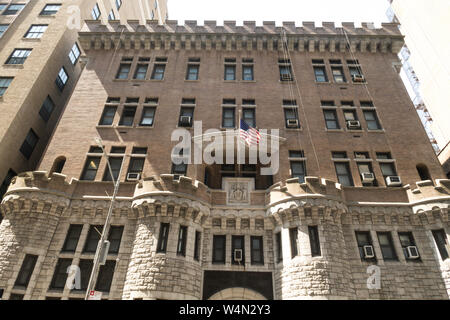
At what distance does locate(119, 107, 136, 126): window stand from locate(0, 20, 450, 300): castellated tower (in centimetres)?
9

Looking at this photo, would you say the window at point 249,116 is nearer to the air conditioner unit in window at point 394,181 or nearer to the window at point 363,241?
the air conditioner unit in window at point 394,181

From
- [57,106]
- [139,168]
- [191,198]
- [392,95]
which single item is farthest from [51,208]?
[392,95]

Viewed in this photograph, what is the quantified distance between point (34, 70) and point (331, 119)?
26.1 metres

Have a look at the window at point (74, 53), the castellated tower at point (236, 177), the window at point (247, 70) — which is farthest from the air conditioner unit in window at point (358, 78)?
the window at point (74, 53)

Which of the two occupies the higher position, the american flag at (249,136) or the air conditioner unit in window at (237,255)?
the american flag at (249,136)

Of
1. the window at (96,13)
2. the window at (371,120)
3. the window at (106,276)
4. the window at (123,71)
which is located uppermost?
the window at (96,13)

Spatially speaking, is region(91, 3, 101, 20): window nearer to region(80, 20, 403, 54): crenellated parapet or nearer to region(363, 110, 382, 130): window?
region(80, 20, 403, 54): crenellated parapet

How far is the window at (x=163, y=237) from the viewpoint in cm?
1591

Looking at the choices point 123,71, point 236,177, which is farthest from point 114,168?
point 123,71

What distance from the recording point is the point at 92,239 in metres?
17.6

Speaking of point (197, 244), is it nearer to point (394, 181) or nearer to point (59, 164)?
point (59, 164)

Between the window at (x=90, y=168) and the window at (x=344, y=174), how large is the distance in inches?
693

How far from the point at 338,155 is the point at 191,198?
11.6 metres

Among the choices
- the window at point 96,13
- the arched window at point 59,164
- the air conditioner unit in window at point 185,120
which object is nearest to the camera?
the arched window at point 59,164
